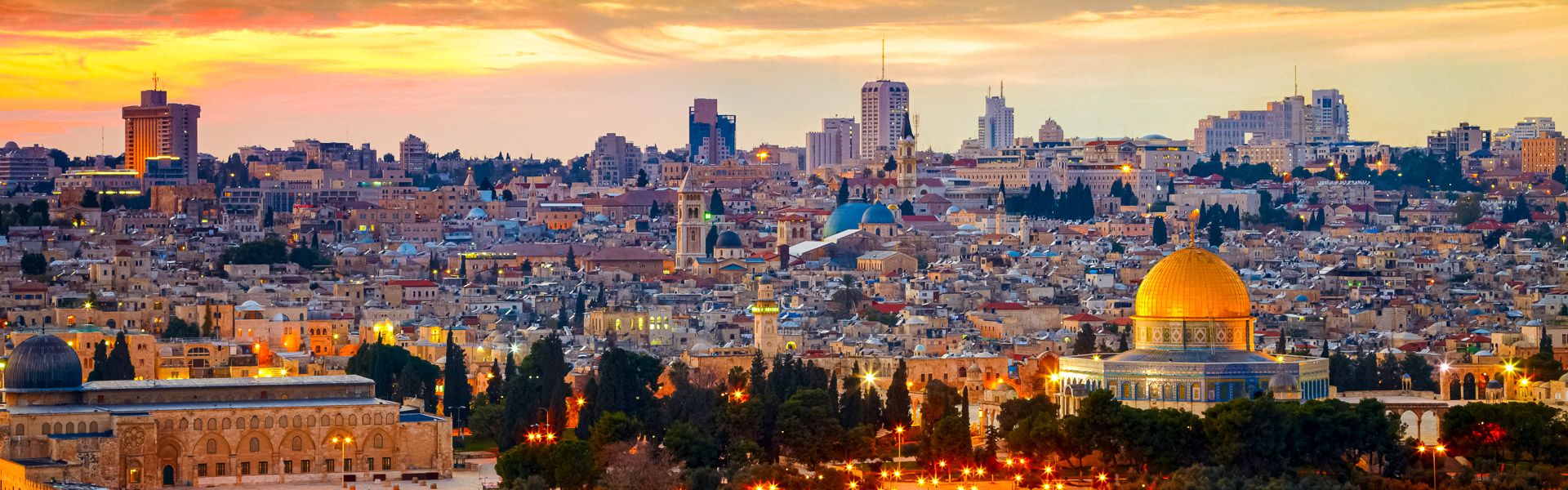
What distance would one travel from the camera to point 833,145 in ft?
573

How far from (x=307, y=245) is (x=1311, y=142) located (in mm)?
66316

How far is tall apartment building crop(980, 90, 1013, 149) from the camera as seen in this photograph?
595 ft

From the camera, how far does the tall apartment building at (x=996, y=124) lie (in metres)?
181

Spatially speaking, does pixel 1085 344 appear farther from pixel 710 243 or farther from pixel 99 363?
pixel 710 243

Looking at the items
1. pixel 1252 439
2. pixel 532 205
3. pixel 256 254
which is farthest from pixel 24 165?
pixel 1252 439

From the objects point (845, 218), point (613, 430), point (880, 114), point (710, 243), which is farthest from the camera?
point (880, 114)

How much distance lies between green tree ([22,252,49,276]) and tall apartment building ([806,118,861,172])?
81757 millimetres

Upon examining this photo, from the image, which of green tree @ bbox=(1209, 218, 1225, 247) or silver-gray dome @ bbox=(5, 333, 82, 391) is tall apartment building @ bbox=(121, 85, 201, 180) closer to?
green tree @ bbox=(1209, 218, 1225, 247)

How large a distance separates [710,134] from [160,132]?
31.1 meters

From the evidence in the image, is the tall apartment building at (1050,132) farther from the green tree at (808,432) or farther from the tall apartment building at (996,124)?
the green tree at (808,432)

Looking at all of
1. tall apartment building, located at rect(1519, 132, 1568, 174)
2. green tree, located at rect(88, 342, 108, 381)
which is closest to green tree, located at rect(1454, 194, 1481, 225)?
tall apartment building, located at rect(1519, 132, 1568, 174)

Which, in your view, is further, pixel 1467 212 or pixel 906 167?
pixel 906 167

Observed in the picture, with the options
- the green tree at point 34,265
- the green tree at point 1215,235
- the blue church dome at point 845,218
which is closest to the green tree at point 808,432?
the green tree at point 34,265

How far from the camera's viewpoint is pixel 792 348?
72.2m
